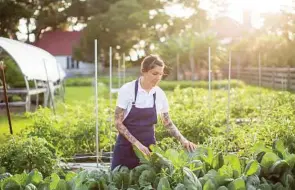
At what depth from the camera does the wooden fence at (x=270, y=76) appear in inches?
634

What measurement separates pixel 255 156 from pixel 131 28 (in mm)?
27326

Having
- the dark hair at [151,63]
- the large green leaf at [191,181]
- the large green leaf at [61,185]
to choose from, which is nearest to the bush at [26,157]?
the dark hair at [151,63]

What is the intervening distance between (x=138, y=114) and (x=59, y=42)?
3868 centimetres

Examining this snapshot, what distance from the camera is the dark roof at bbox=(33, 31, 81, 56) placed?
1593 inches

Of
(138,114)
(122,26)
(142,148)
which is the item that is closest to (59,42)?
(122,26)

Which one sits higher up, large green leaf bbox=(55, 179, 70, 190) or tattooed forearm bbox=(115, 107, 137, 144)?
tattooed forearm bbox=(115, 107, 137, 144)

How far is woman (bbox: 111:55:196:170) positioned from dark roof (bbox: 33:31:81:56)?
1455 inches

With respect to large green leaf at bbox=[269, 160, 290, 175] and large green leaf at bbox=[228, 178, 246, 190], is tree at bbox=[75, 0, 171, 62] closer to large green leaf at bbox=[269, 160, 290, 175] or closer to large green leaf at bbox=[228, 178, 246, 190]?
large green leaf at bbox=[269, 160, 290, 175]

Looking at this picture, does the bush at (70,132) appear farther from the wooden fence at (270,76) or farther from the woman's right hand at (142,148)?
the wooden fence at (270,76)

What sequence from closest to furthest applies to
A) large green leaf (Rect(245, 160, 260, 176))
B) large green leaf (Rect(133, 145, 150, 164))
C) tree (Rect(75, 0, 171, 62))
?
1. large green leaf (Rect(245, 160, 260, 176))
2. large green leaf (Rect(133, 145, 150, 164))
3. tree (Rect(75, 0, 171, 62))

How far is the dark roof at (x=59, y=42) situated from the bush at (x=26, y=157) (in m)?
35.6

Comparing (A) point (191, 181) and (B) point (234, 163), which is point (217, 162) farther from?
(A) point (191, 181)

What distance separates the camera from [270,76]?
21.5 metres

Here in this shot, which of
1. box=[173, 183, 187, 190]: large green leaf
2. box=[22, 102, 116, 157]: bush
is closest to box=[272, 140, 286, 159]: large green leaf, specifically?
box=[173, 183, 187, 190]: large green leaf
